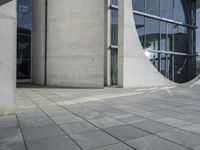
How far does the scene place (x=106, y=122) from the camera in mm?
6137

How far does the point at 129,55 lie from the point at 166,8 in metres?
8.72


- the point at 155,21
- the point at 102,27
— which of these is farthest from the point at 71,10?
the point at 155,21

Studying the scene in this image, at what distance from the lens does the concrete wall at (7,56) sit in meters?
7.05

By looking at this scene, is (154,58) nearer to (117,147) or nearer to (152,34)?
(152,34)

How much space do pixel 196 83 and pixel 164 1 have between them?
8.76 m

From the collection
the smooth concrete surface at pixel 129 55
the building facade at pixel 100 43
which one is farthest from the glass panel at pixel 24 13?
the smooth concrete surface at pixel 129 55

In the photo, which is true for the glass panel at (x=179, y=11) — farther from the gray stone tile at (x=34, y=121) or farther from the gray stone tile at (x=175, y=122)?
the gray stone tile at (x=34, y=121)

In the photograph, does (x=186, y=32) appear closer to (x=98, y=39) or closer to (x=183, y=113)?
(x=98, y=39)

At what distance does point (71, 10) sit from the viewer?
1725cm

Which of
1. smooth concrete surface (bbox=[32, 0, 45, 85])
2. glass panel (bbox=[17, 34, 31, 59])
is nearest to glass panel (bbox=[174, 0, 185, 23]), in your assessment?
smooth concrete surface (bbox=[32, 0, 45, 85])

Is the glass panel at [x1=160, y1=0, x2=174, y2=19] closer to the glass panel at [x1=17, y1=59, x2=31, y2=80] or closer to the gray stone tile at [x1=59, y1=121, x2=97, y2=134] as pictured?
the glass panel at [x1=17, y1=59, x2=31, y2=80]

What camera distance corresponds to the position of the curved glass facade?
1973cm

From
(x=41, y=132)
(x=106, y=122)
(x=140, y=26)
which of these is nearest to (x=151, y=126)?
(x=106, y=122)

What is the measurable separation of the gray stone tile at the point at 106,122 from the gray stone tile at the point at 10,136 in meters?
1.93
